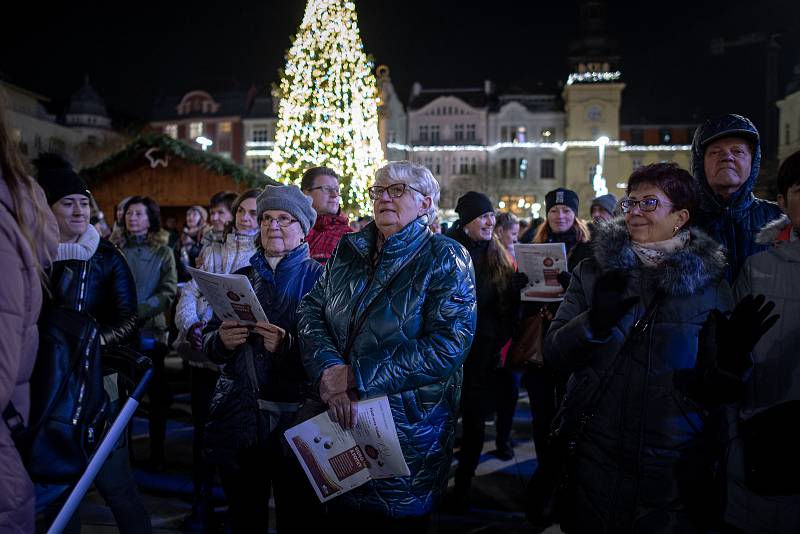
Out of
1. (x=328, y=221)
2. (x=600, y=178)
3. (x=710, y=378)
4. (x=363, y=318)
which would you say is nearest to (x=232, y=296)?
(x=363, y=318)

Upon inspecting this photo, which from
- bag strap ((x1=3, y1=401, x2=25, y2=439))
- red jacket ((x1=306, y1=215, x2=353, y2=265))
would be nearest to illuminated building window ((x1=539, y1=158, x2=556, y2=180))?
red jacket ((x1=306, y1=215, x2=353, y2=265))

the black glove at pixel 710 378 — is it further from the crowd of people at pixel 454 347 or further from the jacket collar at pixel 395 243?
the jacket collar at pixel 395 243

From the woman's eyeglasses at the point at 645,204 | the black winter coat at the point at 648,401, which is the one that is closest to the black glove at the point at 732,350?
the black winter coat at the point at 648,401

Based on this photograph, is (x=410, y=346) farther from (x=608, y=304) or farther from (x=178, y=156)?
(x=178, y=156)

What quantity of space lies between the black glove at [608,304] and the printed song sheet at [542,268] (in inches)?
80.7

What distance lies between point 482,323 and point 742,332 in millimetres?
2817

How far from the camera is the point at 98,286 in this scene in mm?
3539

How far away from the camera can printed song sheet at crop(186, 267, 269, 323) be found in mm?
2803

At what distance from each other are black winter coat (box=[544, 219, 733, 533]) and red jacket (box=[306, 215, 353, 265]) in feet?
8.48

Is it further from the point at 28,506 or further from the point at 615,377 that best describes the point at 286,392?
the point at 615,377

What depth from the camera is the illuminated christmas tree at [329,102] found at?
12.8 meters

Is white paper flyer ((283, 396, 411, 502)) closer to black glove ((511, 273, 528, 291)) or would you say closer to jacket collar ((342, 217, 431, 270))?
jacket collar ((342, 217, 431, 270))

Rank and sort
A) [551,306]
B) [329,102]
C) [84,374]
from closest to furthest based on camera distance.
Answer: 1. [84,374]
2. [551,306]
3. [329,102]

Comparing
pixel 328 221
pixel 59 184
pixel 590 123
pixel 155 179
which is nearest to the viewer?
pixel 59 184
